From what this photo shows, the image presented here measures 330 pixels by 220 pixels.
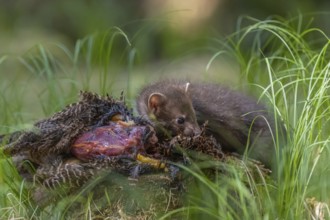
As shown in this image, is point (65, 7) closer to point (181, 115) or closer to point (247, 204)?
point (181, 115)

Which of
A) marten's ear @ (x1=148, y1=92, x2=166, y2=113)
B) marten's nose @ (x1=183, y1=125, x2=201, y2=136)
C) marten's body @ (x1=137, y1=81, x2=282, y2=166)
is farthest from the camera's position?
marten's ear @ (x1=148, y1=92, x2=166, y2=113)

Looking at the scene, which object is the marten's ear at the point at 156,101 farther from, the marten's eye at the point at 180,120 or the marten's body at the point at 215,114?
the marten's eye at the point at 180,120

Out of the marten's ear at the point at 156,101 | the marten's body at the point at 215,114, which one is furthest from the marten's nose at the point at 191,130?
the marten's ear at the point at 156,101

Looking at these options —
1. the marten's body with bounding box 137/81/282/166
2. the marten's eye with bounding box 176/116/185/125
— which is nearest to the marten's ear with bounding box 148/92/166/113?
the marten's body with bounding box 137/81/282/166

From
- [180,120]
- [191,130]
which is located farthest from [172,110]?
[191,130]

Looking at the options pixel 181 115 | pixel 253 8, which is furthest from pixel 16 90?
pixel 253 8

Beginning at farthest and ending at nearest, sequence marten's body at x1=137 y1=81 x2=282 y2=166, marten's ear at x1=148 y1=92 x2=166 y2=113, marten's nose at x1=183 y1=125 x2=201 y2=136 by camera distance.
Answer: marten's ear at x1=148 y1=92 x2=166 y2=113
marten's body at x1=137 y1=81 x2=282 y2=166
marten's nose at x1=183 y1=125 x2=201 y2=136

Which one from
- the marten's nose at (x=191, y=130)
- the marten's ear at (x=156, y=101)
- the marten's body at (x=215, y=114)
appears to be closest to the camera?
the marten's nose at (x=191, y=130)

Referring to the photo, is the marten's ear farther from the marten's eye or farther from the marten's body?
the marten's eye
